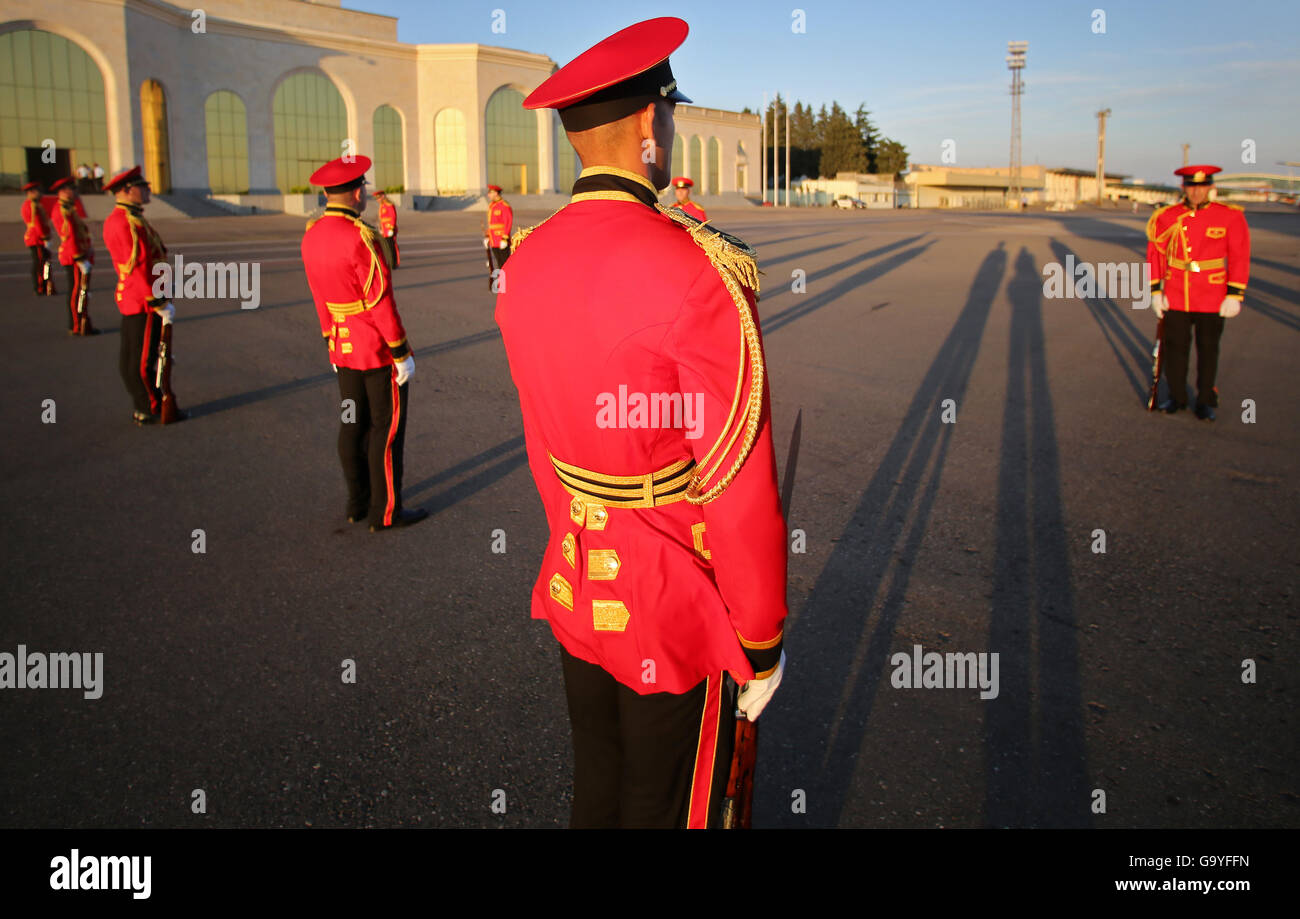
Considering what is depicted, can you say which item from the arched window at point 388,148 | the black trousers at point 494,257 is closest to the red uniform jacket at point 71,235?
the black trousers at point 494,257

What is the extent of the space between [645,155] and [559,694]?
8.22 feet

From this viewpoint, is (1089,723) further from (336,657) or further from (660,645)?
(336,657)

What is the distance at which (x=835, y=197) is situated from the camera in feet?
313

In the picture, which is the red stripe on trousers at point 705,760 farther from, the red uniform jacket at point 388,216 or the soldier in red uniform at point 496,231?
the red uniform jacket at point 388,216

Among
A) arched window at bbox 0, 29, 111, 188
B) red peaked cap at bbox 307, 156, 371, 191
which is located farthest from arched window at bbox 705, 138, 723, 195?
red peaked cap at bbox 307, 156, 371, 191

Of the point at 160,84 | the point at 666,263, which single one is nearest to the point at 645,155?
the point at 666,263

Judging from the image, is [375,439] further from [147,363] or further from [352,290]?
[147,363]

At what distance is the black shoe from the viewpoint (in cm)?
571

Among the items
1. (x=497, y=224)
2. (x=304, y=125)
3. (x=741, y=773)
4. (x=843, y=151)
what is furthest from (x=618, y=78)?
(x=843, y=151)

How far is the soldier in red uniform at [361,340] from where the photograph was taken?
5406mm

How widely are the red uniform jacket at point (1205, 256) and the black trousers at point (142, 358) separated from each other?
9.11m

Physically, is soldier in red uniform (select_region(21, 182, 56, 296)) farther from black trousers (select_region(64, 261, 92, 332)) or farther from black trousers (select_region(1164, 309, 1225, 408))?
black trousers (select_region(1164, 309, 1225, 408))

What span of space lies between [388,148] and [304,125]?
17.2 feet

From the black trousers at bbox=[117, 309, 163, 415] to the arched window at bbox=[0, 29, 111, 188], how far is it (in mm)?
42650
